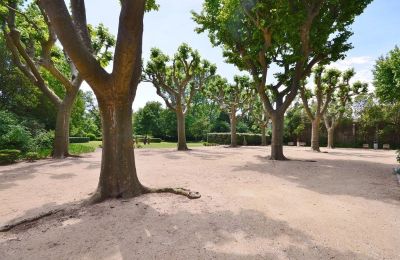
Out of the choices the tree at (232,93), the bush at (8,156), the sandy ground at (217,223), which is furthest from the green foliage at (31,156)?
the tree at (232,93)

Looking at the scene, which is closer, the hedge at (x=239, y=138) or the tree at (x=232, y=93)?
the tree at (x=232, y=93)

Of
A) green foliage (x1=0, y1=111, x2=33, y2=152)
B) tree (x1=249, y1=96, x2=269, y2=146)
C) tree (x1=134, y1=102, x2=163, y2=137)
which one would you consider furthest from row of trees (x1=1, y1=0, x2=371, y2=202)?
tree (x1=134, y1=102, x2=163, y2=137)

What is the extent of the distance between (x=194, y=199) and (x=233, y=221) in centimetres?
145

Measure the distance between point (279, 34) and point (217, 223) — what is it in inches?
419

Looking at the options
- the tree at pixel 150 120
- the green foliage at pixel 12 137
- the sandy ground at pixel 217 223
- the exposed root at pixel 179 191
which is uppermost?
the tree at pixel 150 120

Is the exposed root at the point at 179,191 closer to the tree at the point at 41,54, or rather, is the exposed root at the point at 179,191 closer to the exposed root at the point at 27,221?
the exposed root at the point at 27,221

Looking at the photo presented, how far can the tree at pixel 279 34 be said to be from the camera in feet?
39.0

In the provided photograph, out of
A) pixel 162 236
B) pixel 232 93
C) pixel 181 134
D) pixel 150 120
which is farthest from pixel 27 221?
pixel 150 120

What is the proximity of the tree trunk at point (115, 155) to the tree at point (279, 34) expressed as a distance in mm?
8919

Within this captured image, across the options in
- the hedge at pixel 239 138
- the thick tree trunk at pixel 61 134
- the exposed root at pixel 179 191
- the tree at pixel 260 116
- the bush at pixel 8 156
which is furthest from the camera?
the hedge at pixel 239 138

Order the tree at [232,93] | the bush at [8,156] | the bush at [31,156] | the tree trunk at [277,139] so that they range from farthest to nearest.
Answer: the tree at [232,93], the tree trunk at [277,139], the bush at [31,156], the bush at [8,156]

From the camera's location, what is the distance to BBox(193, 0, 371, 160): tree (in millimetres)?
11875

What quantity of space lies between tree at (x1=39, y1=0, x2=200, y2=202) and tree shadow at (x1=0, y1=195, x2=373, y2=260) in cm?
75

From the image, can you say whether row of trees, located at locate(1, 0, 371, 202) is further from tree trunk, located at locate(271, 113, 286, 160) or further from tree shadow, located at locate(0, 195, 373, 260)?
tree shadow, located at locate(0, 195, 373, 260)
